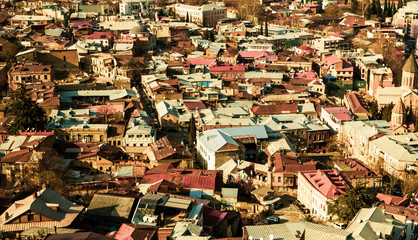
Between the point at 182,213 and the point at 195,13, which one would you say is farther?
the point at 195,13

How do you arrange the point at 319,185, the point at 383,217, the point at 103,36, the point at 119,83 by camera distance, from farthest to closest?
the point at 103,36
the point at 119,83
the point at 319,185
the point at 383,217

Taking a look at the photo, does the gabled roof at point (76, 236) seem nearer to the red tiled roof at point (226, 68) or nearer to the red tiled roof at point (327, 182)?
the red tiled roof at point (327, 182)

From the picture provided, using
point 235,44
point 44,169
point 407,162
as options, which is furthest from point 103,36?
point 407,162

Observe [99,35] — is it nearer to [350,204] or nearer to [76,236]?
[350,204]

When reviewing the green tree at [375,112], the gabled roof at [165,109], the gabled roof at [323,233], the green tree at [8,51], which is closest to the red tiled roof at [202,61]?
the gabled roof at [165,109]

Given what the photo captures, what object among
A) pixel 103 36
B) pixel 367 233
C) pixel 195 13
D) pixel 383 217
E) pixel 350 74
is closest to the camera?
pixel 367 233

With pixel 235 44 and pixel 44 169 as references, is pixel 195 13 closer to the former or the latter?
pixel 235 44
